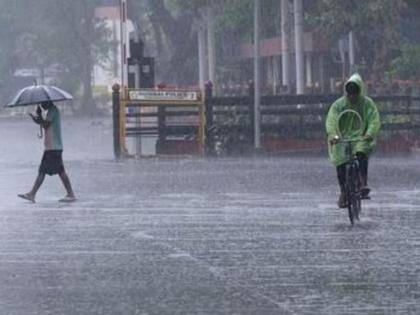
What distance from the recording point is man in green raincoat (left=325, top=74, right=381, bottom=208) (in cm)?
1880

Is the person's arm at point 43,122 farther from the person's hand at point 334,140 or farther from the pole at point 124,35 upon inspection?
the pole at point 124,35

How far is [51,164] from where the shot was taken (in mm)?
23172

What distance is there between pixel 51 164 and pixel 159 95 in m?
13.4

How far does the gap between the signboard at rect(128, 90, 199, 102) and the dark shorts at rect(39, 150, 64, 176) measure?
13.1 meters

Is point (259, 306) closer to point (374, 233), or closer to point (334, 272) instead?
point (334, 272)

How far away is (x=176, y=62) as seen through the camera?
68.1 meters

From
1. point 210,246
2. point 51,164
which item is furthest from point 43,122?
point 210,246

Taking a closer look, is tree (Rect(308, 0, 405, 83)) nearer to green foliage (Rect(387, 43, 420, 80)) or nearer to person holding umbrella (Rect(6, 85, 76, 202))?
green foliage (Rect(387, 43, 420, 80))

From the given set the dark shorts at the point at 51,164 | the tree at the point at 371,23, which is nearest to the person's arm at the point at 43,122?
the dark shorts at the point at 51,164

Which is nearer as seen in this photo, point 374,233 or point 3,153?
point 374,233

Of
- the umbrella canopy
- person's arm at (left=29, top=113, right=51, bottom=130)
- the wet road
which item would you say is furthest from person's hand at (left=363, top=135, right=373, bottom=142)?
person's arm at (left=29, top=113, right=51, bottom=130)

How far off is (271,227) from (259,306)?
6.46 meters

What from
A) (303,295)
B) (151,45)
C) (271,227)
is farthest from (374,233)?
(151,45)

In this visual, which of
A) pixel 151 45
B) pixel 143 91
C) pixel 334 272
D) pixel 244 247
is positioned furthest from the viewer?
pixel 151 45
